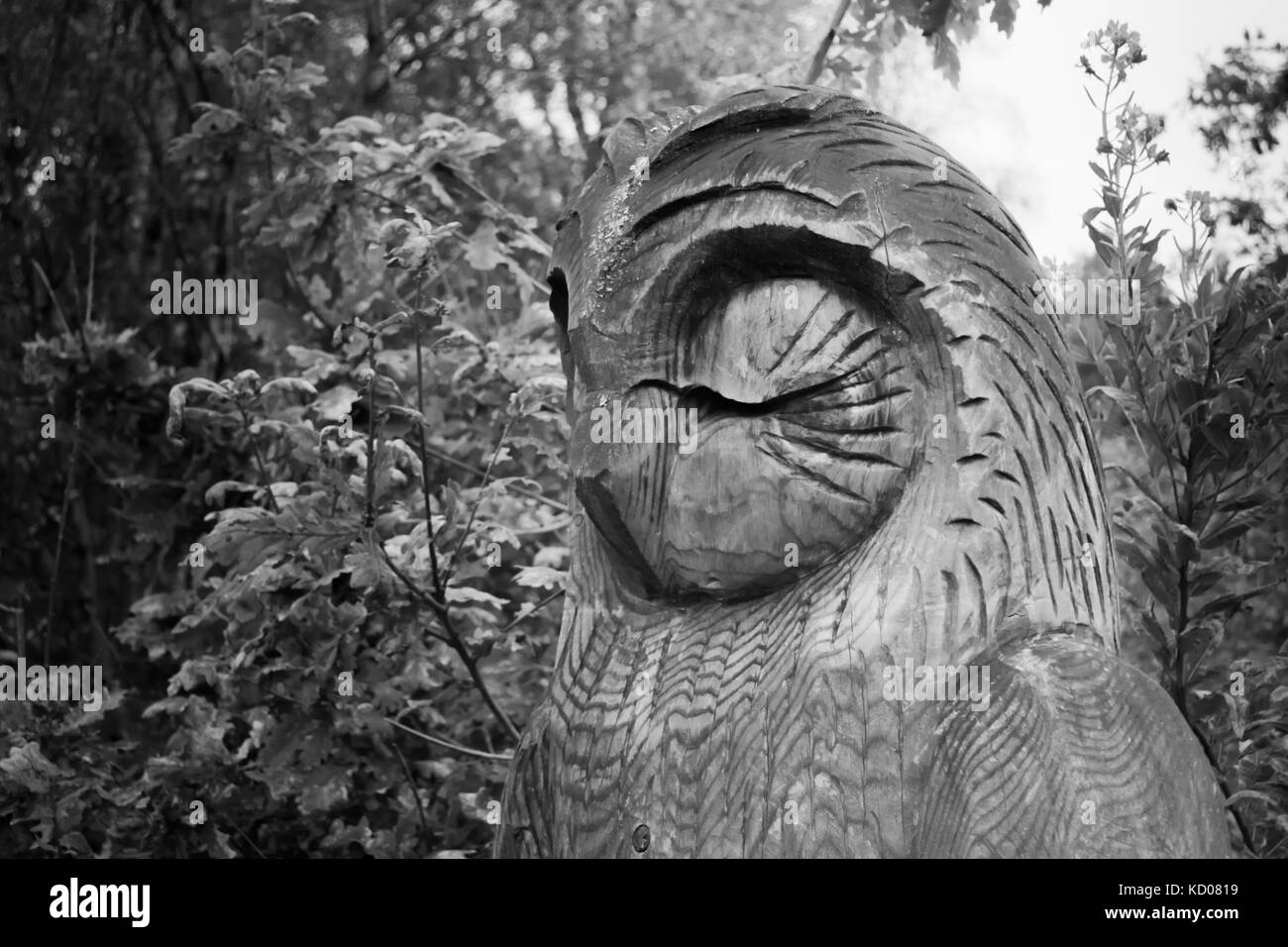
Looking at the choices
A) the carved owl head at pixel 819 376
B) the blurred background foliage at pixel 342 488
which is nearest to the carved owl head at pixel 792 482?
the carved owl head at pixel 819 376

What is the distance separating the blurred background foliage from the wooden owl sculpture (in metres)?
1.06

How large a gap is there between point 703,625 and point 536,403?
5.28 ft

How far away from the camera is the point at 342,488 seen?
3.79m

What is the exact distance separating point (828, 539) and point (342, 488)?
5.34ft

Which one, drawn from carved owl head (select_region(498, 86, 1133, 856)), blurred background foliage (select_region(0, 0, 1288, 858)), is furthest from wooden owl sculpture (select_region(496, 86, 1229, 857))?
blurred background foliage (select_region(0, 0, 1288, 858))

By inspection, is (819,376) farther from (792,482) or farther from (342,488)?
(342,488)

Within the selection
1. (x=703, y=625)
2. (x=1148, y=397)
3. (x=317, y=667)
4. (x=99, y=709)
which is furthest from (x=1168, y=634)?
(x=99, y=709)

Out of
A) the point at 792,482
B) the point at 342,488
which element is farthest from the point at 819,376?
the point at 342,488

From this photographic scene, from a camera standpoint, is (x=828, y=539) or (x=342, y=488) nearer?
(x=828, y=539)

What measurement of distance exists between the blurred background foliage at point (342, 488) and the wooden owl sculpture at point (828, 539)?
1.06m

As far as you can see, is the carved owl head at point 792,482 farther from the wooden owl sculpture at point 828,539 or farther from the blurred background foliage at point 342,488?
the blurred background foliage at point 342,488

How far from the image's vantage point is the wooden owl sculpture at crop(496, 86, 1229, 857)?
232cm

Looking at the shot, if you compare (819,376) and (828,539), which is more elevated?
(819,376)
